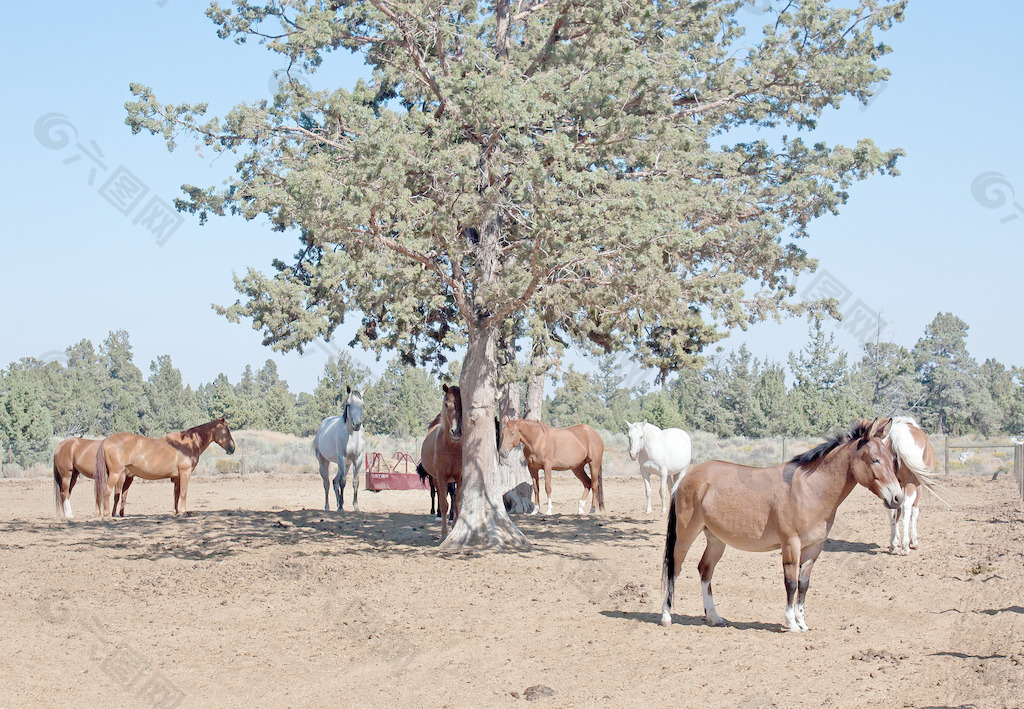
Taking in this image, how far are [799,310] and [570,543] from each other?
5717 mm

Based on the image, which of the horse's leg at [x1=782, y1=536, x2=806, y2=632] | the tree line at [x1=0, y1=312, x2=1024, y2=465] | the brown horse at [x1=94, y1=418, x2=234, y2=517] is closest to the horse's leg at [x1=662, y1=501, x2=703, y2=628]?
the horse's leg at [x1=782, y1=536, x2=806, y2=632]

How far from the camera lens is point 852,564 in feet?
38.6

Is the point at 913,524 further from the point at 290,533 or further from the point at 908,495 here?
the point at 290,533

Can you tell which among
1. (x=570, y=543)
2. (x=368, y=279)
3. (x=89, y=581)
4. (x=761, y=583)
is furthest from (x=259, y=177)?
(x=761, y=583)

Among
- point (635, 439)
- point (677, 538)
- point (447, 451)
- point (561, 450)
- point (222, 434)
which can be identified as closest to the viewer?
point (677, 538)

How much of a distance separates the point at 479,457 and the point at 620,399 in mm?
74466

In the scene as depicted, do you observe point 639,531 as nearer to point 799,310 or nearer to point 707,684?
point 799,310

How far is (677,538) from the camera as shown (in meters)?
8.45

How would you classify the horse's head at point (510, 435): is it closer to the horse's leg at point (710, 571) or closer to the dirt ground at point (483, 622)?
the dirt ground at point (483, 622)

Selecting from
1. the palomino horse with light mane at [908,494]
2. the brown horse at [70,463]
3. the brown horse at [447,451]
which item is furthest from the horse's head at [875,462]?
the brown horse at [70,463]

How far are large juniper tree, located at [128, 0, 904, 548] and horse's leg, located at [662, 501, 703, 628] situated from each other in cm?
304

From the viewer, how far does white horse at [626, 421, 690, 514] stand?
18.1m

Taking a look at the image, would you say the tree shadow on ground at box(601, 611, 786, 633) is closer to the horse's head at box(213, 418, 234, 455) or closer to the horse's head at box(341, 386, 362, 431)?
the horse's head at box(341, 386, 362, 431)

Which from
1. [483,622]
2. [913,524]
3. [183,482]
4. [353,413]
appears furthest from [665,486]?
[483,622]
